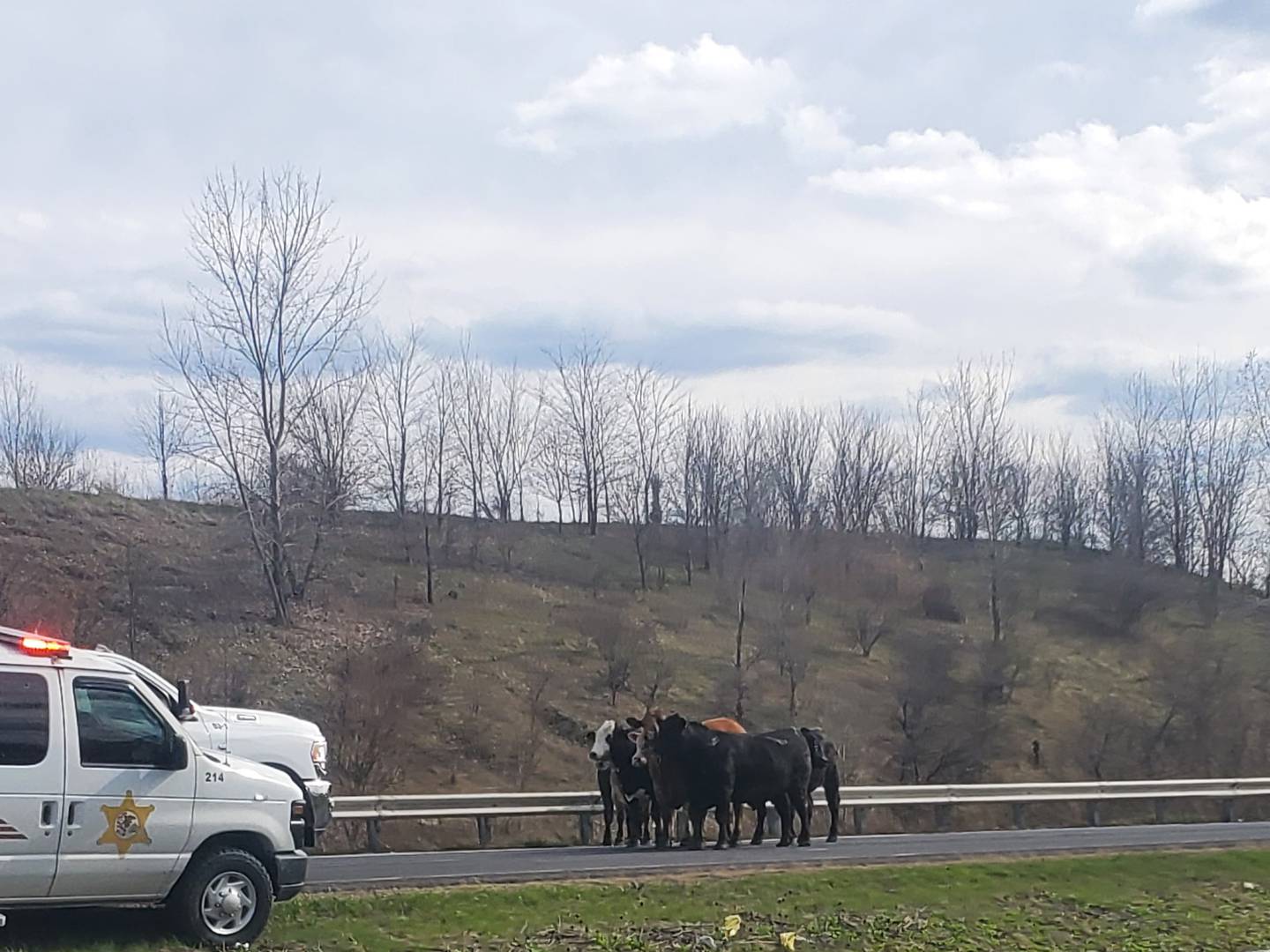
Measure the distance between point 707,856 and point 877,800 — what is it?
7233 millimetres

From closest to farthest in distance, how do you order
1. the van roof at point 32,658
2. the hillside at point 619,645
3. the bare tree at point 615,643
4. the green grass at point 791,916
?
the van roof at point 32,658
the green grass at point 791,916
the hillside at point 619,645
the bare tree at point 615,643

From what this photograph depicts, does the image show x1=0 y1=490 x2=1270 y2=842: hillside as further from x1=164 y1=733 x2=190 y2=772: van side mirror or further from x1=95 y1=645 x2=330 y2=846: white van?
x1=164 y1=733 x2=190 y2=772: van side mirror

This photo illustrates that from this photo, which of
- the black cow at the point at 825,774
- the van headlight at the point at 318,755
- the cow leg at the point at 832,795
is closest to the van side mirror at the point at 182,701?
the van headlight at the point at 318,755

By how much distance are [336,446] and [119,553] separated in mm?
8450

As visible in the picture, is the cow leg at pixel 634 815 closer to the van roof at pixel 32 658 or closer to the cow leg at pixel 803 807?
the cow leg at pixel 803 807

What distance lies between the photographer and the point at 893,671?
1887 inches

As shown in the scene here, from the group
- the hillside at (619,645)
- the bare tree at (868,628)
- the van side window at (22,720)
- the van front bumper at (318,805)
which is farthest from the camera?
the bare tree at (868,628)

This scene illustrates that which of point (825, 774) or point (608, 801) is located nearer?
point (608, 801)

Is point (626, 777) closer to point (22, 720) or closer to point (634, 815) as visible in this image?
point (634, 815)

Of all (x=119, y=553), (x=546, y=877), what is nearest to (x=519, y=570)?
(x=119, y=553)

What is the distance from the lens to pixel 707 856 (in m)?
18.5

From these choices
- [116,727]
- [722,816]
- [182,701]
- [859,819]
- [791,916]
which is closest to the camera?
[116,727]

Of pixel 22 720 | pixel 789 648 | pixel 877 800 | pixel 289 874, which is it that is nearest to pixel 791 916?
pixel 289 874

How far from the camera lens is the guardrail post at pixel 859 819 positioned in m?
25.5
